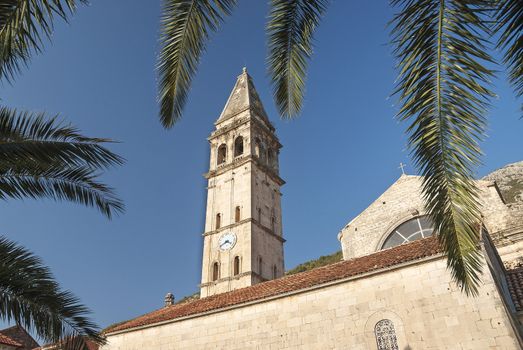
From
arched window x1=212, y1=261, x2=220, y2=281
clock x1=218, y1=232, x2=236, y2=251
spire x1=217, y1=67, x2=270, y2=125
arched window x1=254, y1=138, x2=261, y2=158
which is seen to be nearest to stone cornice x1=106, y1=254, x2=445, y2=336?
arched window x1=212, y1=261, x2=220, y2=281

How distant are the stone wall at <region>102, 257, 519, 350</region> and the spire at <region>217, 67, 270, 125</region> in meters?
23.9

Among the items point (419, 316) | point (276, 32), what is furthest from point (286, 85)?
point (419, 316)

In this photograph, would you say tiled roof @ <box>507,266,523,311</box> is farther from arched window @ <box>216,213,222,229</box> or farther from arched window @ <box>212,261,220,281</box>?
arched window @ <box>216,213,222,229</box>

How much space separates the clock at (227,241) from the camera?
28.8 metres

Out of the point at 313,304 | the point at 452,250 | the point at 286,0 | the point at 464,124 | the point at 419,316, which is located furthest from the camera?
the point at 313,304

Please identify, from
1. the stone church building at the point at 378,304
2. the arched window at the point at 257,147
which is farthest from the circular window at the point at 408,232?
the arched window at the point at 257,147

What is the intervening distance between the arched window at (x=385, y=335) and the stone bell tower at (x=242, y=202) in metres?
15.7

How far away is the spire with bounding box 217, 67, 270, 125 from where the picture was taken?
3600 cm

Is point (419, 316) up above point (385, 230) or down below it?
below

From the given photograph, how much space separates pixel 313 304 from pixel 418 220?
11.3 meters

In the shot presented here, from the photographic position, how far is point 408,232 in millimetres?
21719

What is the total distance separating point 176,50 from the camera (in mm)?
6051

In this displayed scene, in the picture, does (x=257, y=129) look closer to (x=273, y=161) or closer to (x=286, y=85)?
(x=273, y=161)

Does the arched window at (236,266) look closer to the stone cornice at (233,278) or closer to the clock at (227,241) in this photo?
the stone cornice at (233,278)
